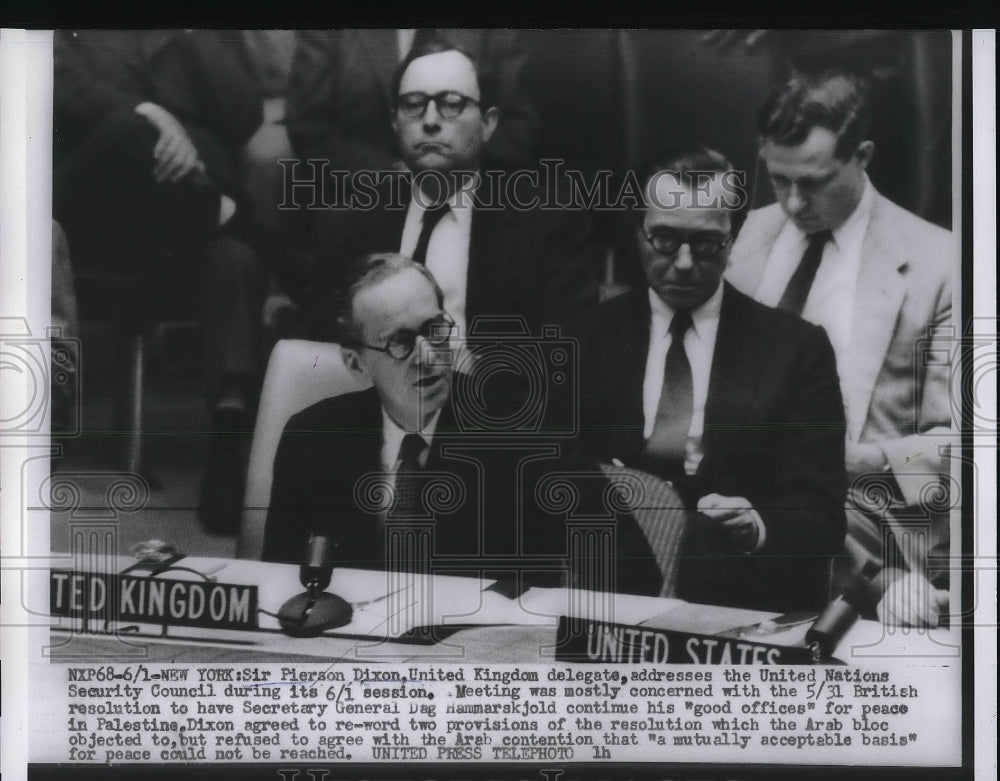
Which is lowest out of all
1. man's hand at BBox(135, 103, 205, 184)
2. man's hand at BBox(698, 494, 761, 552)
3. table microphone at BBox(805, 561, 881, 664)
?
table microphone at BBox(805, 561, 881, 664)

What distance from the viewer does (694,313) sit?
3480 millimetres

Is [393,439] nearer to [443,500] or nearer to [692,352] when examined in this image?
[443,500]

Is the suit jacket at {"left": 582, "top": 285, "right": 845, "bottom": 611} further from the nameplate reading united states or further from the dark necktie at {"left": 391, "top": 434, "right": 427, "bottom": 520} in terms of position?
the nameplate reading united states

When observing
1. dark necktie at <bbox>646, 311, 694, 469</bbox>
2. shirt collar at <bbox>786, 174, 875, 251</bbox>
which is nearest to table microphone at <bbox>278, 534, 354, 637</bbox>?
dark necktie at <bbox>646, 311, 694, 469</bbox>

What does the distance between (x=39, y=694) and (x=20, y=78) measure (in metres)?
2.45

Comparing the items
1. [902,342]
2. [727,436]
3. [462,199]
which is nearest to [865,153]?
[902,342]

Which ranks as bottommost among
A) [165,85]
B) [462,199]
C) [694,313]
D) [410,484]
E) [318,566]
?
[318,566]

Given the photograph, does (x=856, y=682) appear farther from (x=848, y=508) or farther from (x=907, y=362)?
(x=907, y=362)

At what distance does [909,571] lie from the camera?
3.45 metres

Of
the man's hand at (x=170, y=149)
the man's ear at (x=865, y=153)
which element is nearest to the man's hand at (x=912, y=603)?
the man's ear at (x=865, y=153)

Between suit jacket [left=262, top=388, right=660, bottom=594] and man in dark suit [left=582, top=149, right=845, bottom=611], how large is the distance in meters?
0.25

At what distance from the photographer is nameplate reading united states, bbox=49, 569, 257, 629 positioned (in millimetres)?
3445

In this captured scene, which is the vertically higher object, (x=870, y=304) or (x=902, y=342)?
(x=870, y=304)

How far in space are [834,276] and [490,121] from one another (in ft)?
4.93
